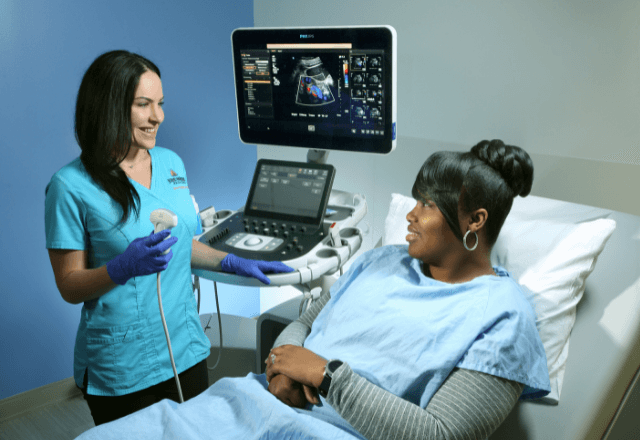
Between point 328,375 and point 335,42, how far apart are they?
3.16 feet

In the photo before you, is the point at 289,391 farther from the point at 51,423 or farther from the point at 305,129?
the point at 51,423

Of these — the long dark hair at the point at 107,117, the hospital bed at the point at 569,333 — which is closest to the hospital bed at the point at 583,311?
the hospital bed at the point at 569,333

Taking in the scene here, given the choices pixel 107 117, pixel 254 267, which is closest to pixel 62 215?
pixel 107 117

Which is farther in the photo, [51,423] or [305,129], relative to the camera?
[51,423]

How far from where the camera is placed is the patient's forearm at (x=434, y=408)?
0.95 metres

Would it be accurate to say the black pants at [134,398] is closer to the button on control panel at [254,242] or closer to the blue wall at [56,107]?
the button on control panel at [254,242]

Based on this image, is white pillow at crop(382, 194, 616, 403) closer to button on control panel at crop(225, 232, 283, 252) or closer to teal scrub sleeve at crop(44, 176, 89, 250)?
button on control panel at crop(225, 232, 283, 252)

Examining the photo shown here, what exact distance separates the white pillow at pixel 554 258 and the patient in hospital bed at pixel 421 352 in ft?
0.41

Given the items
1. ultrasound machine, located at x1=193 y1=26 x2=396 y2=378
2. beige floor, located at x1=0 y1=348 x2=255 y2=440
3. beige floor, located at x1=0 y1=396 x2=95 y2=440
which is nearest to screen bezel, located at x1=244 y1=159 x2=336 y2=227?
ultrasound machine, located at x1=193 y1=26 x2=396 y2=378

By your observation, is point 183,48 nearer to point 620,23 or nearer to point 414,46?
point 414,46

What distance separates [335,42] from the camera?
60.2 inches

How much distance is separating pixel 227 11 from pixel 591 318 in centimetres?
194

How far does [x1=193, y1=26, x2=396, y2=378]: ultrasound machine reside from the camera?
150 centimetres

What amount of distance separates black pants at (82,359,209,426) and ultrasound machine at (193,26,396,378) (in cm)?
32
